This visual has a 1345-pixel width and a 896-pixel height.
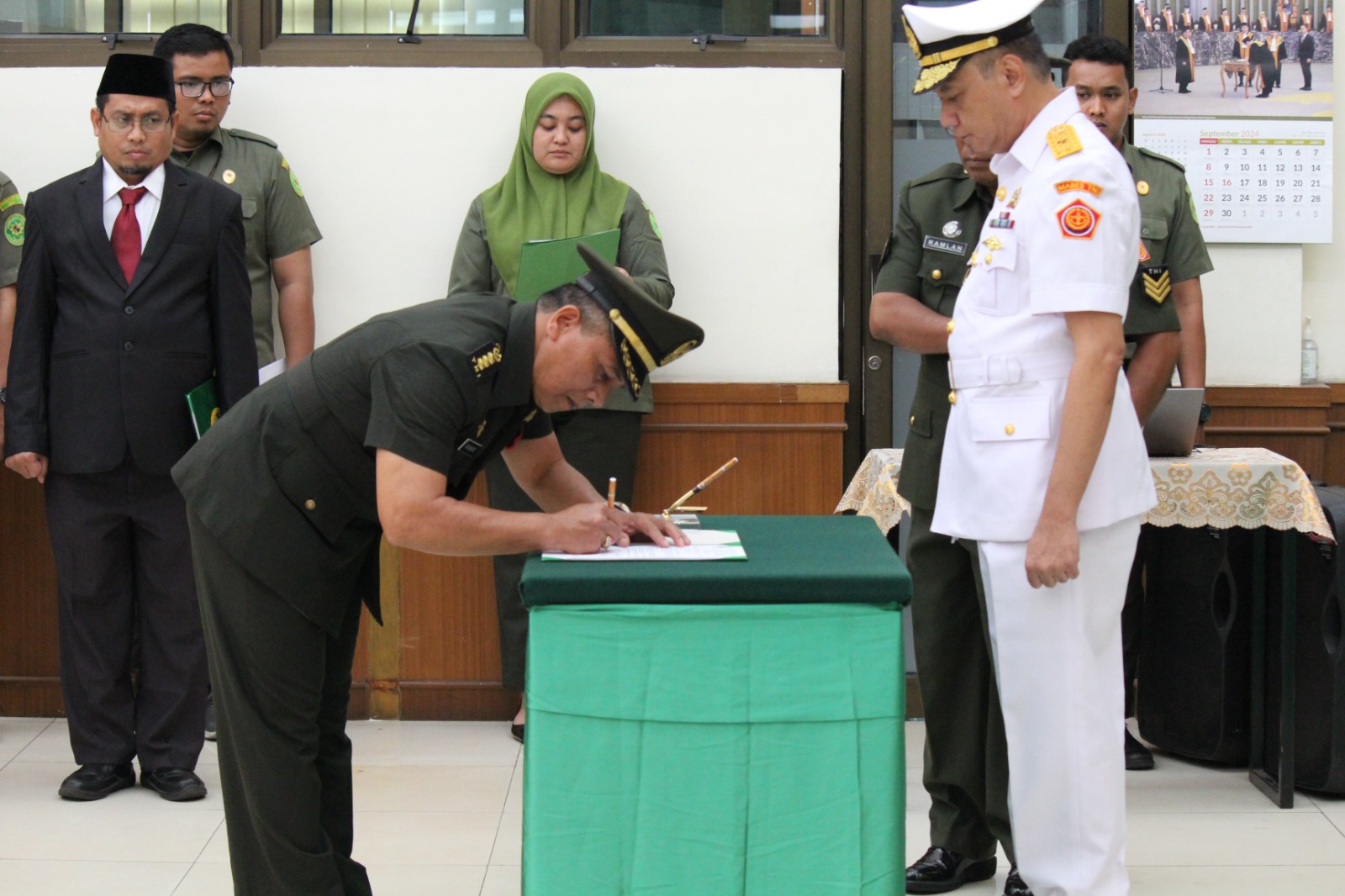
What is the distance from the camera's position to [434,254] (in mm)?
4004

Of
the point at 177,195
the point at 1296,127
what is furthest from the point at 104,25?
the point at 1296,127

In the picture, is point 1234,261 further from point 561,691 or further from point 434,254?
point 561,691

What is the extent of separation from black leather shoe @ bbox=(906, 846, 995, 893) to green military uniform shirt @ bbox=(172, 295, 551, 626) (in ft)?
3.94

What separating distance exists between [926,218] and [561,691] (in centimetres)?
136

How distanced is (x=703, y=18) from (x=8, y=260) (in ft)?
6.36

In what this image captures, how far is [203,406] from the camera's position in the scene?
11.1 feet

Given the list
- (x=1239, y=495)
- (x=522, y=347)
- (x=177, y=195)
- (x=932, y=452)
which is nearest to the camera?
(x=522, y=347)

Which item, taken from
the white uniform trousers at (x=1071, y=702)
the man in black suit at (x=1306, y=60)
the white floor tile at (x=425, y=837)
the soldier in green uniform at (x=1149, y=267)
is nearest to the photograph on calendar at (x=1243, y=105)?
the man in black suit at (x=1306, y=60)

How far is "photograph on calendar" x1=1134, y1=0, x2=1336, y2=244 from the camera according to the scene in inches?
156

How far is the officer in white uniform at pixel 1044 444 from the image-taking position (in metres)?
2.25

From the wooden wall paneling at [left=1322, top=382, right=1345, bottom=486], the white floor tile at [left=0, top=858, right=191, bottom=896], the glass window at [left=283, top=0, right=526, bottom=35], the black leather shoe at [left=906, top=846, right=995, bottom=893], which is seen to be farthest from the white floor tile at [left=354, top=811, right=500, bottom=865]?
the wooden wall paneling at [left=1322, top=382, right=1345, bottom=486]

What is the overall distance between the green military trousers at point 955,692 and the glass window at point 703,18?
1773 millimetres

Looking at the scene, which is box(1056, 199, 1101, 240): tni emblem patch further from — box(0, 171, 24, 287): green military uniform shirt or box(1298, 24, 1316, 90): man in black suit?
box(0, 171, 24, 287): green military uniform shirt

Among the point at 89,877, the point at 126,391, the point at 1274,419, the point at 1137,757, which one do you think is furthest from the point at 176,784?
Answer: the point at 1274,419
